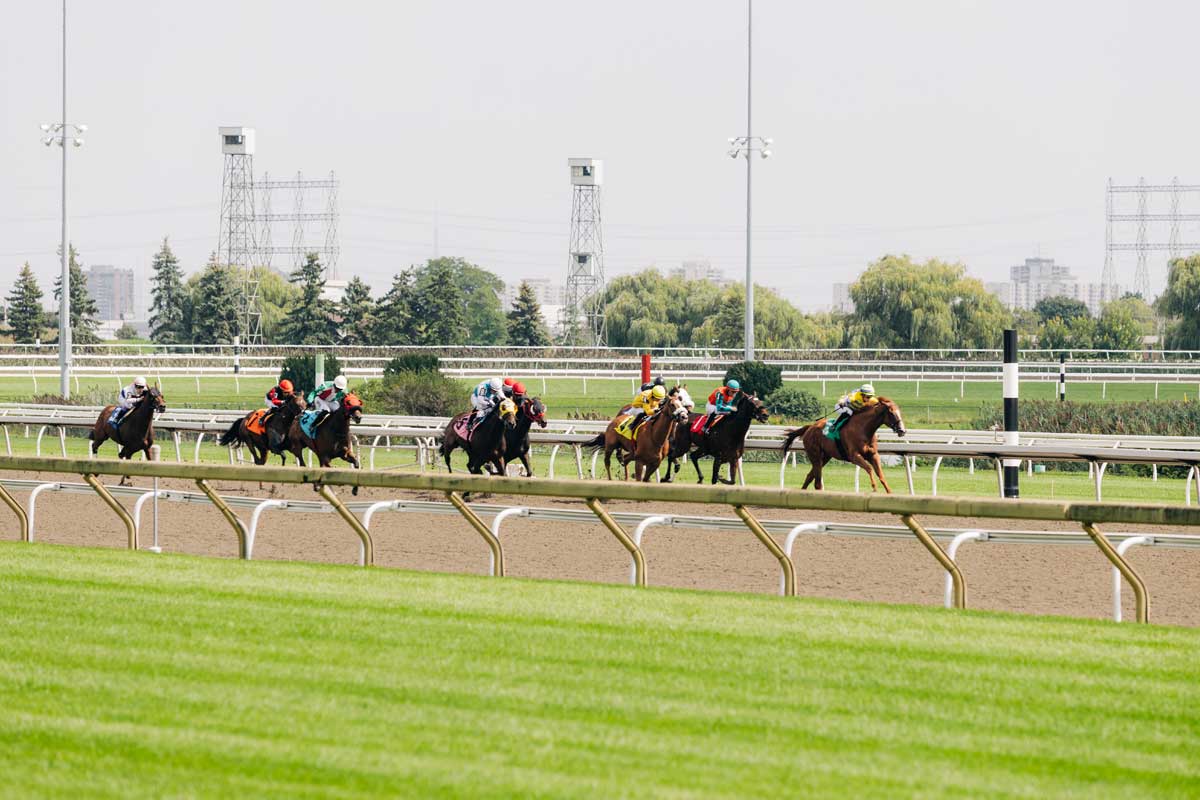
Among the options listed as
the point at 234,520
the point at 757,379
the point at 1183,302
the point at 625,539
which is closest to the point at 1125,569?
the point at 625,539

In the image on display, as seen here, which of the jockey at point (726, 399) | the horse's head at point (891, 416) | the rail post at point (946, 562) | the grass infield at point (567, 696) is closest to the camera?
the grass infield at point (567, 696)

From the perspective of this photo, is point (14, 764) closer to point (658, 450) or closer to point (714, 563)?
point (714, 563)

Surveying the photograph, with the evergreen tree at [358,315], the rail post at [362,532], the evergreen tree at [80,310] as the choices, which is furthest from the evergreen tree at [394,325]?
the rail post at [362,532]

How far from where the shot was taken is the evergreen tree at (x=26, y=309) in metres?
65.8

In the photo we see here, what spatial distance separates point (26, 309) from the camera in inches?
2608

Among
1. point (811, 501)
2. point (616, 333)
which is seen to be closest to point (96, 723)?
point (811, 501)

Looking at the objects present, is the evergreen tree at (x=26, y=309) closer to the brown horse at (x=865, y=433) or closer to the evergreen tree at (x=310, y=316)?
the evergreen tree at (x=310, y=316)

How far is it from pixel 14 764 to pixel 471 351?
160 feet

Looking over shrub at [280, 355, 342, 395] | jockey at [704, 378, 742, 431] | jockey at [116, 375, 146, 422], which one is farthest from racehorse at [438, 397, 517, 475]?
shrub at [280, 355, 342, 395]

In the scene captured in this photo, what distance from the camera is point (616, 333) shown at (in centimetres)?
7844

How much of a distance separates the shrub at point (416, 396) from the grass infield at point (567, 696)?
19.9 metres

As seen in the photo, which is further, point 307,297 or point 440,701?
point 307,297

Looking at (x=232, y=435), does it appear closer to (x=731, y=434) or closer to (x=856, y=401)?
(x=731, y=434)

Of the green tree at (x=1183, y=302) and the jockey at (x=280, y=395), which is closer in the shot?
the jockey at (x=280, y=395)
